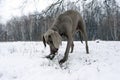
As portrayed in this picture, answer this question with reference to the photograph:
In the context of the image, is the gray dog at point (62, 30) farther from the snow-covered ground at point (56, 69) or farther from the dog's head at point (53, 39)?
the snow-covered ground at point (56, 69)

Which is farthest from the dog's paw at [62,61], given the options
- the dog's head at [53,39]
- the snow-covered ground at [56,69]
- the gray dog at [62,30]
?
the dog's head at [53,39]

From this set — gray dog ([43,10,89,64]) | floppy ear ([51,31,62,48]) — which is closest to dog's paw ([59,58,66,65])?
gray dog ([43,10,89,64])

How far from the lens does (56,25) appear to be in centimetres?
842

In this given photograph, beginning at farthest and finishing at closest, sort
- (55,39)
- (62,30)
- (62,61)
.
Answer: (62,30)
(62,61)
(55,39)

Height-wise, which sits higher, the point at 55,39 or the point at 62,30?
the point at 62,30

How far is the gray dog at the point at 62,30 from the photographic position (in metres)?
7.61

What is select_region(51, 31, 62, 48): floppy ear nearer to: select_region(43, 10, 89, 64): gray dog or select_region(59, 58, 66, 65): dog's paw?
select_region(43, 10, 89, 64): gray dog

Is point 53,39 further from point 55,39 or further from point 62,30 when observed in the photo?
point 62,30

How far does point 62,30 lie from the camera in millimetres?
8414

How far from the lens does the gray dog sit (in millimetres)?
7609

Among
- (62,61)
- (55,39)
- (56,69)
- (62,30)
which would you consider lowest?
(56,69)

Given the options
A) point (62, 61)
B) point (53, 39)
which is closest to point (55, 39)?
point (53, 39)

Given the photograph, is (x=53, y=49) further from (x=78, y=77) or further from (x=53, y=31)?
(x=78, y=77)

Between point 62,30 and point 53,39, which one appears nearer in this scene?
point 53,39
